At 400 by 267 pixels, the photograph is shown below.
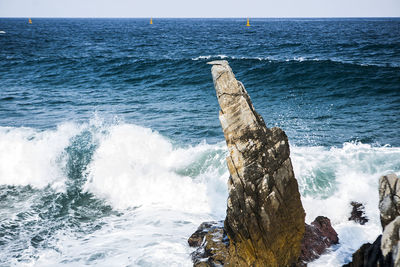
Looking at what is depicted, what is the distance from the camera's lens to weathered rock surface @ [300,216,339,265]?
7.31 m

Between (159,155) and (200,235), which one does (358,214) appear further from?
(159,155)

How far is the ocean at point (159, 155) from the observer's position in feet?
29.1

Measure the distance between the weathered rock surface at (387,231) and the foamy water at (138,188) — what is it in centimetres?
203

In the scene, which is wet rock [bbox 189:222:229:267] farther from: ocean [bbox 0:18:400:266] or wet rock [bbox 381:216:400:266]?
wet rock [bbox 381:216:400:266]

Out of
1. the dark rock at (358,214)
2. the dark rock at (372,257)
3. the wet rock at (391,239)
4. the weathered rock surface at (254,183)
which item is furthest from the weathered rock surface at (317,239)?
the wet rock at (391,239)

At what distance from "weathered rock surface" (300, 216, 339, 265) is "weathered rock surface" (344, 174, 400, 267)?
167 centimetres

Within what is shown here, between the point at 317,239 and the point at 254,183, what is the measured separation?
2.34 metres

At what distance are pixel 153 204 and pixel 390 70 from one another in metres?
18.6

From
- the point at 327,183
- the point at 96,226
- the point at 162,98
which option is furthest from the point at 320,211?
the point at 162,98

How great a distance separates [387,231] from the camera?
15.4ft

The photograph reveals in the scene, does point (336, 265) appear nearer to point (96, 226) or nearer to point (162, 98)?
point (96, 226)

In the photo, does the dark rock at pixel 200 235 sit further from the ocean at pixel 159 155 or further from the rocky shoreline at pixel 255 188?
the rocky shoreline at pixel 255 188

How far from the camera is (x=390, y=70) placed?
897 inches

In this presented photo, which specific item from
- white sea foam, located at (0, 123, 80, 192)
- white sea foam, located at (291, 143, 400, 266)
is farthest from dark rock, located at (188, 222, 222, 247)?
white sea foam, located at (0, 123, 80, 192)
